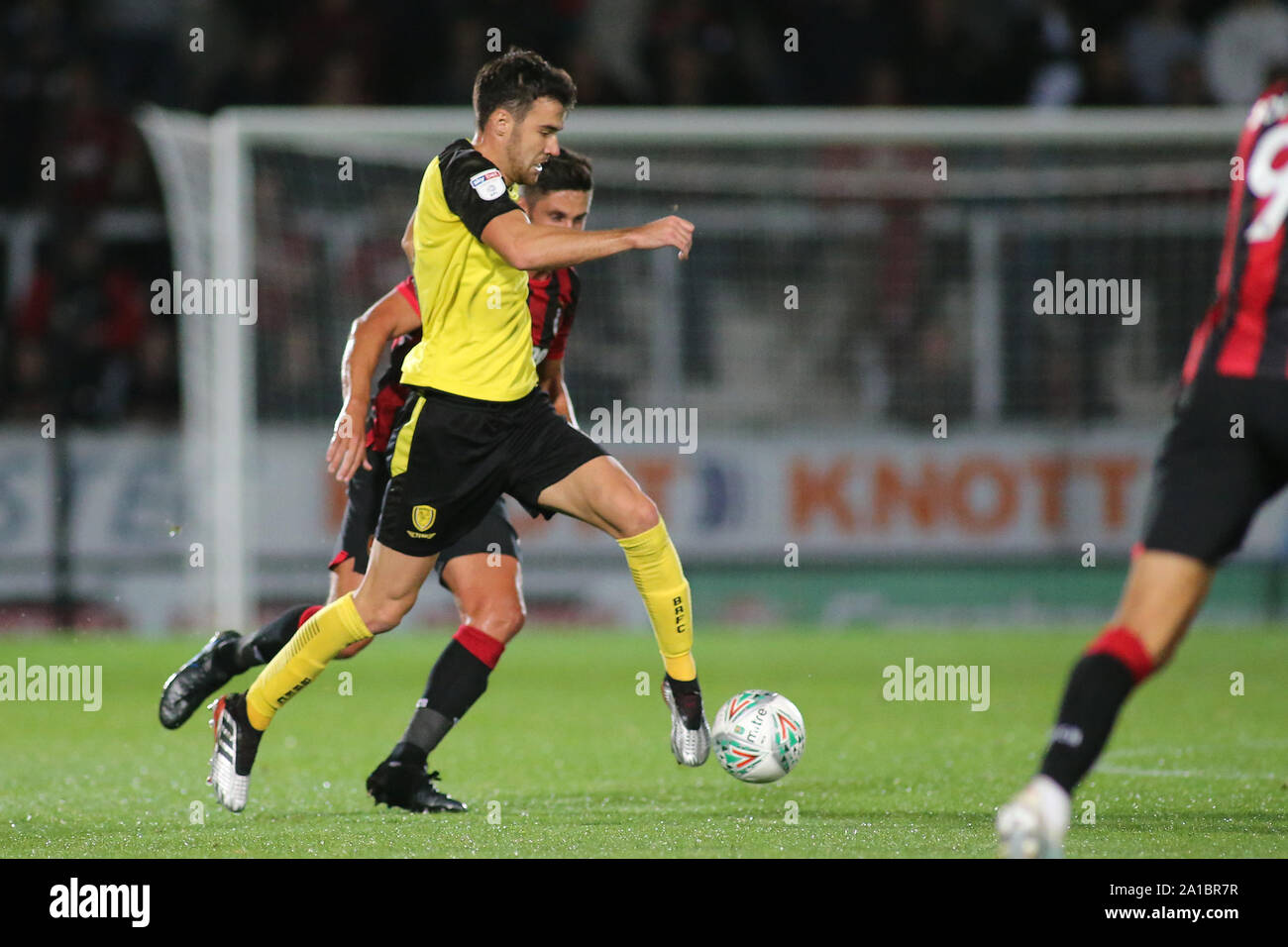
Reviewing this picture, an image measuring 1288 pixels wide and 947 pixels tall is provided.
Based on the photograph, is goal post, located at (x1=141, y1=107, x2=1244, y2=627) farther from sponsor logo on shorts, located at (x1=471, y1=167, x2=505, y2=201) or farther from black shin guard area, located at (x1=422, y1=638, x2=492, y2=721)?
sponsor logo on shorts, located at (x1=471, y1=167, x2=505, y2=201)

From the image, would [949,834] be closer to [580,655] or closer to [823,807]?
[823,807]

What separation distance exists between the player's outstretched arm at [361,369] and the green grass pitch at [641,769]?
1.12 m

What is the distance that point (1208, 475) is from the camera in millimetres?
3854

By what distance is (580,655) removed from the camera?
1188cm

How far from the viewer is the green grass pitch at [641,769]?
4.91m

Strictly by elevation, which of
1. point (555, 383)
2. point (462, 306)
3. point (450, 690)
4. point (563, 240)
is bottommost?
point (450, 690)

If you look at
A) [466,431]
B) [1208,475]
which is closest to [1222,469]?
[1208,475]

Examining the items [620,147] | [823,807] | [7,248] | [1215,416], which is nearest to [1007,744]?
[823,807]

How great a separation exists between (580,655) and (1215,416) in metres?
8.26

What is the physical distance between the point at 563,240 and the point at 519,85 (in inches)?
21.8

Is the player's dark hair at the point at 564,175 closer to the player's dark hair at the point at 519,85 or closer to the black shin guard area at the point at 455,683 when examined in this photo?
the player's dark hair at the point at 519,85

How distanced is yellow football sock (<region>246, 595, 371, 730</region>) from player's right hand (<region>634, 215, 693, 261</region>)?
1443 mm

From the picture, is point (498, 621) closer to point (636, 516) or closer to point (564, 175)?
point (636, 516)

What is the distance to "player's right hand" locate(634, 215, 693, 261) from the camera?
4715mm
